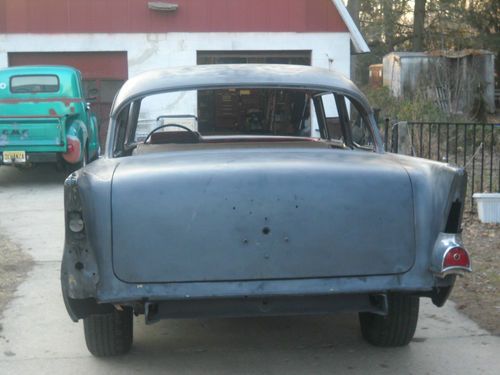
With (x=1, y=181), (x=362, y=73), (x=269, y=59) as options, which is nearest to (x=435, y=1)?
(x=362, y=73)

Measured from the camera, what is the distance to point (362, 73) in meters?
37.4

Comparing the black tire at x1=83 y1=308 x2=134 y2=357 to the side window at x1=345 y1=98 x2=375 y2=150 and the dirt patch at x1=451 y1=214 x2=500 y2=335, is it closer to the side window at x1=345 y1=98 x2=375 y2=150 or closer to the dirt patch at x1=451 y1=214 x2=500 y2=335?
the side window at x1=345 y1=98 x2=375 y2=150

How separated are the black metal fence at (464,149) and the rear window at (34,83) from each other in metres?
5.85

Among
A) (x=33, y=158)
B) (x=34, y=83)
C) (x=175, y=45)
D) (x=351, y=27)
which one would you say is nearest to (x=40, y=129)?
(x=33, y=158)

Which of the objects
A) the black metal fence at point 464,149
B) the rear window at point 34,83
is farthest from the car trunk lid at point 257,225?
the rear window at point 34,83

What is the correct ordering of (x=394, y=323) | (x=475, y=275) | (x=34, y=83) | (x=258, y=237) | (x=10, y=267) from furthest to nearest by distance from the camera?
(x=34, y=83)
(x=10, y=267)
(x=475, y=275)
(x=394, y=323)
(x=258, y=237)

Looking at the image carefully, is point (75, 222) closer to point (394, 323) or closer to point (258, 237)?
point (258, 237)

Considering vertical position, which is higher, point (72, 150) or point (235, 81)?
point (235, 81)

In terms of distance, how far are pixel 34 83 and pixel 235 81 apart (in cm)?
912

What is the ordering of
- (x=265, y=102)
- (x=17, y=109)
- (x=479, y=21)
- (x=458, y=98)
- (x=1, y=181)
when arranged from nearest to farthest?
(x=265, y=102) < (x=17, y=109) < (x=1, y=181) < (x=458, y=98) < (x=479, y=21)

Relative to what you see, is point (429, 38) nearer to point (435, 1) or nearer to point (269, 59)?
point (435, 1)

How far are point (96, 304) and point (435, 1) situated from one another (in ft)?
105

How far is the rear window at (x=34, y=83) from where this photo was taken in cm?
1348

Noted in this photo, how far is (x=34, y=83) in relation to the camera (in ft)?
44.6
